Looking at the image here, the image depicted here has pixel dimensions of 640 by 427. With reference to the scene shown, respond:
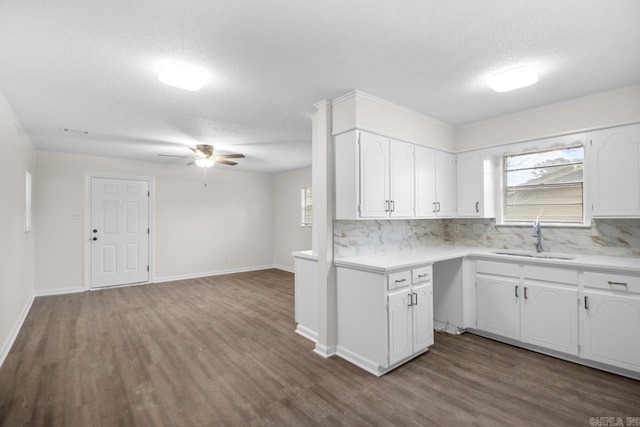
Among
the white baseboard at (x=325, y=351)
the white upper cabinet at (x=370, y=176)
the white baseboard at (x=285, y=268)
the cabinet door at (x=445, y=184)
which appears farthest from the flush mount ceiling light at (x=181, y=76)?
the white baseboard at (x=285, y=268)

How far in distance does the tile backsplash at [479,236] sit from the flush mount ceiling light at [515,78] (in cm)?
170

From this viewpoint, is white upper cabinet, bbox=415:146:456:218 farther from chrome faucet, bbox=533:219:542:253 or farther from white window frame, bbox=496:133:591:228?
chrome faucet, bbox=533:219:542:253

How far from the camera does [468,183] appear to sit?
3828 mm

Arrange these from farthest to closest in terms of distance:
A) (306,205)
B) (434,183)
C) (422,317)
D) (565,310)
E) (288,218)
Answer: (288,218) < (306,205) < (434,183) < (422,317) < (565,310)

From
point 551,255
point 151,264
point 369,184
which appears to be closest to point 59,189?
point 151,264

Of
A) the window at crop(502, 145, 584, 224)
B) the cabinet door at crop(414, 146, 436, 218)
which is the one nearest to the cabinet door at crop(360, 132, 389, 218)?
the cabinet door at crop(414, 146, 436, 218)

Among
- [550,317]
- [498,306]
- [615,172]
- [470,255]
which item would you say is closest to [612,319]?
[550,317]

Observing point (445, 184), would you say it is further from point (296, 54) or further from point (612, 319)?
point (296, 54)

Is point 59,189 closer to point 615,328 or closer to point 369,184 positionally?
point 369,184

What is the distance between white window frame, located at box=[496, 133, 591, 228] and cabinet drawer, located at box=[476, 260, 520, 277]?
0.71 meters

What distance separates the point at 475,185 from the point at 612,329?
1862mm

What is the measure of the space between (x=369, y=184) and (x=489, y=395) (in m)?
Result: 1.90

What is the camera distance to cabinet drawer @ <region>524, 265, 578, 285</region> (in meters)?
2.72

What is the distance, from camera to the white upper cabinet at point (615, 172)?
8.93ft
